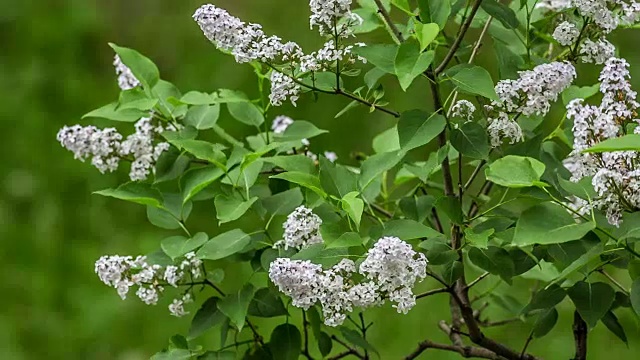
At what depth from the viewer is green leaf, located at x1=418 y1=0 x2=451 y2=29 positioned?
1.01m

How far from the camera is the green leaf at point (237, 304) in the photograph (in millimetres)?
1106

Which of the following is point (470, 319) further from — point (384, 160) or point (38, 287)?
point (38, 287)

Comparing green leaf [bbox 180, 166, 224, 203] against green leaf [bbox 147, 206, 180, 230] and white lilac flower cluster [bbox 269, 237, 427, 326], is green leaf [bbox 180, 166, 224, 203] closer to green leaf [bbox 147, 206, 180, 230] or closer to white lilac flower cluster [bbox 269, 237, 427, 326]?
green leaf [bbox 147, 206, 180, 230]

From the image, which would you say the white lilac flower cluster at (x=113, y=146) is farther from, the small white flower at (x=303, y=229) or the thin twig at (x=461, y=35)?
the thin twig at (x=461, y=35)

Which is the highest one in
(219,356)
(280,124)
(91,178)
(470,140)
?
(470,140)

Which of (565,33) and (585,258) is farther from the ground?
(565,33)

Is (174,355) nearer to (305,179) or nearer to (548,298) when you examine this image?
(305,179)

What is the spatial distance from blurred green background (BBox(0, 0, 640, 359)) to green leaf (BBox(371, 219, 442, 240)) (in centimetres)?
88

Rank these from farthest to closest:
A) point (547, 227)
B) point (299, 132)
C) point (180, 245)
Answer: point (299, 132)
point (180, 245)
point (547, 227)

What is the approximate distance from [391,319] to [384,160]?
54.4 inches

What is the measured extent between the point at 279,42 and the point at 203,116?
267 millimetres

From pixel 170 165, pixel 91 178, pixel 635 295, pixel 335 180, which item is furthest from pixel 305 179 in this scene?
pixel 91 178

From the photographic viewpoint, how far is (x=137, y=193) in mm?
1194

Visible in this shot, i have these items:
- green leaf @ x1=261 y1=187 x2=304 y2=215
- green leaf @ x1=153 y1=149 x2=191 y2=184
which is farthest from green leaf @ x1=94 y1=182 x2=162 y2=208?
green leaf @ x1=261 y1=187 x2=304 y2=215
